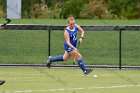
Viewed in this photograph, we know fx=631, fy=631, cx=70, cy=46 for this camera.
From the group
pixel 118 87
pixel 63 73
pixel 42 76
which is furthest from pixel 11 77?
pixel 118 87

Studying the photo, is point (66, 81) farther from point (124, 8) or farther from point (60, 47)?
point (124, 8)

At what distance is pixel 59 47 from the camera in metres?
26.6

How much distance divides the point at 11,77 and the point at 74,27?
244cm

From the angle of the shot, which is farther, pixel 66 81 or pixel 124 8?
pixel 124 8

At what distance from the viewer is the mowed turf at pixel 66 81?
614 inches

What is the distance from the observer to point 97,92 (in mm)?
15094

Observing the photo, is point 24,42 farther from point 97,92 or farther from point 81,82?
point 97,92

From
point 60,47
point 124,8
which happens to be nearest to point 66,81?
point 60,47

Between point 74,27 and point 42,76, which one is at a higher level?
point 74,27

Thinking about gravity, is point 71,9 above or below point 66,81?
above

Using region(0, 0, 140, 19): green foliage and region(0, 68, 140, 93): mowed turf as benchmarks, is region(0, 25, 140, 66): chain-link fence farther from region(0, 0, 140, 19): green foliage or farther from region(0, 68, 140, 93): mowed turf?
region(0, 0, 140, 19): green foliage

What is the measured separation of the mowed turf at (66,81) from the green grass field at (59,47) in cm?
303

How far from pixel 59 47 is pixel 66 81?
9024mm

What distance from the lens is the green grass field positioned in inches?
986
